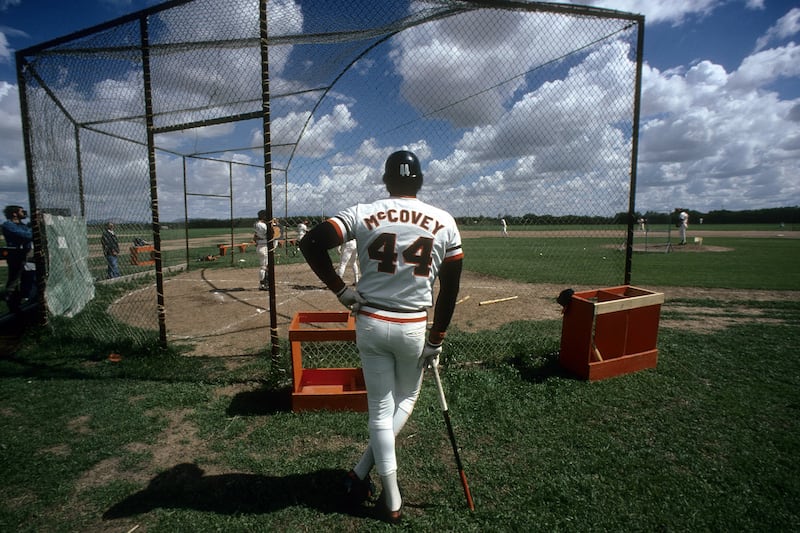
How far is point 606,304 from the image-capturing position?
4605 millimetres

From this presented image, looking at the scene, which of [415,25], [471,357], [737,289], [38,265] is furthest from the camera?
[737,289]

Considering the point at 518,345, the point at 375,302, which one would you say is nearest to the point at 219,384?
the point at 375,302

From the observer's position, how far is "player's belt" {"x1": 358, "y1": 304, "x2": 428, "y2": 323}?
2.39m

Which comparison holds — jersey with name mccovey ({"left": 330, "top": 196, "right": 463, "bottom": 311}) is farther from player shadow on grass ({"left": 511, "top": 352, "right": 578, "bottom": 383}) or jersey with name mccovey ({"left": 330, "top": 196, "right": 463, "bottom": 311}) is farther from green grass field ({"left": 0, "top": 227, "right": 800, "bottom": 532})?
player shadow on grass ({"left": 511, "top": 352, "right": 578, "bottom": 383})

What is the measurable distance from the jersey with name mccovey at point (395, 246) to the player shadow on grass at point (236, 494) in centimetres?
159

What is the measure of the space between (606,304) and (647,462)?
1.89 meters

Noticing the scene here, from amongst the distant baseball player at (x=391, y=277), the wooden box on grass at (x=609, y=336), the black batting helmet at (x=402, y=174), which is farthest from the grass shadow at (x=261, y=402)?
the wooden box on grass at (x=609, y=336)

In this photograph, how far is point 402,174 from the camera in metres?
2.51

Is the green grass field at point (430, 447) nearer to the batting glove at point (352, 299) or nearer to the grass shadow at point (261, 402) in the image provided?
the grass shadow at point (261, 402)

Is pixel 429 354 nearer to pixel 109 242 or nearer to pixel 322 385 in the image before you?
pixel 322 385

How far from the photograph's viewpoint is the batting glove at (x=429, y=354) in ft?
8.75

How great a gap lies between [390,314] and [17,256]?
940 cm

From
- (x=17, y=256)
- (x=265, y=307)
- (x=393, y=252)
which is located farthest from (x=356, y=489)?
(x=17, y=256)

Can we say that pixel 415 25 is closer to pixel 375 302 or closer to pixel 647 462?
pixel 375 302
